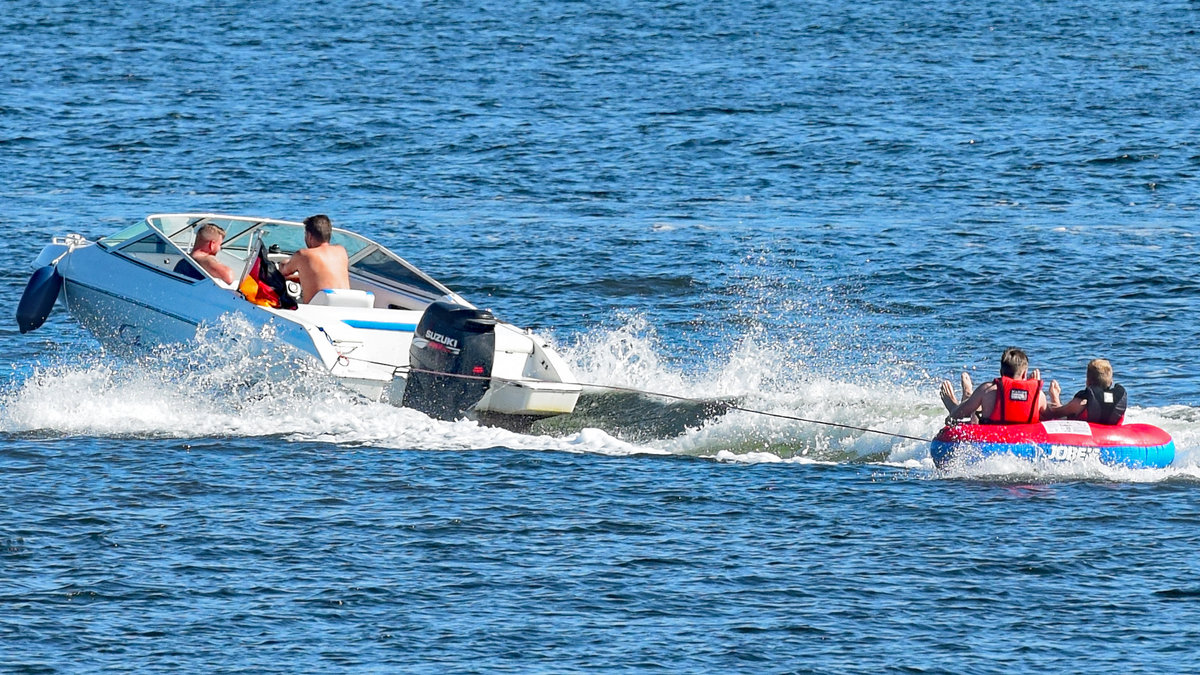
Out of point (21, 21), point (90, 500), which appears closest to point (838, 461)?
point (90, 500)

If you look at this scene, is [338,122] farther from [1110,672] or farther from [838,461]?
[1110,672]

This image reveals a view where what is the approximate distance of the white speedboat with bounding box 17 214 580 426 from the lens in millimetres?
13078

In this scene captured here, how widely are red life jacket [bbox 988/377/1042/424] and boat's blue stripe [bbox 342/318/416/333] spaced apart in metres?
4.60

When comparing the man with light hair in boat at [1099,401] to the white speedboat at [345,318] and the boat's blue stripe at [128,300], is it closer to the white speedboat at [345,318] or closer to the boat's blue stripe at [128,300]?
the white speedboat at [345,318]

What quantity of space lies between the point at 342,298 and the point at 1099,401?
19.5 ft

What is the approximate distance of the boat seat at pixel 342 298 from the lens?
13742 millimetres

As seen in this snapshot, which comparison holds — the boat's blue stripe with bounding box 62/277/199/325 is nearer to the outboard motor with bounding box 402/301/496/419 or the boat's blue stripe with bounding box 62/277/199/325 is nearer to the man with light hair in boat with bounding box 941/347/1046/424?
the outboard motor with bounding box 402/301/496/419

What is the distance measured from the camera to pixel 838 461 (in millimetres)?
12625

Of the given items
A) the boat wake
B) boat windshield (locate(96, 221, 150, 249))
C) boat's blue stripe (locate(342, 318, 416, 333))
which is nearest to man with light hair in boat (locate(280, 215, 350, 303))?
boat's blue stripe (locate(342, 318, 416, 333))

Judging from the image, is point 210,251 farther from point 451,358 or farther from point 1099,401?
point 1099,401

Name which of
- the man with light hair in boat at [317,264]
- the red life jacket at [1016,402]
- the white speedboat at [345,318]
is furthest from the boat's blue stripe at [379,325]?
the red life jacket at [1016,402]

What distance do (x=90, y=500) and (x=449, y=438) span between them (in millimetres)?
2846

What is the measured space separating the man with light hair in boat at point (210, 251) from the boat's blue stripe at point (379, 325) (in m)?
1.42

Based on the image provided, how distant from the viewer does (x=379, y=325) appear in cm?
1346
